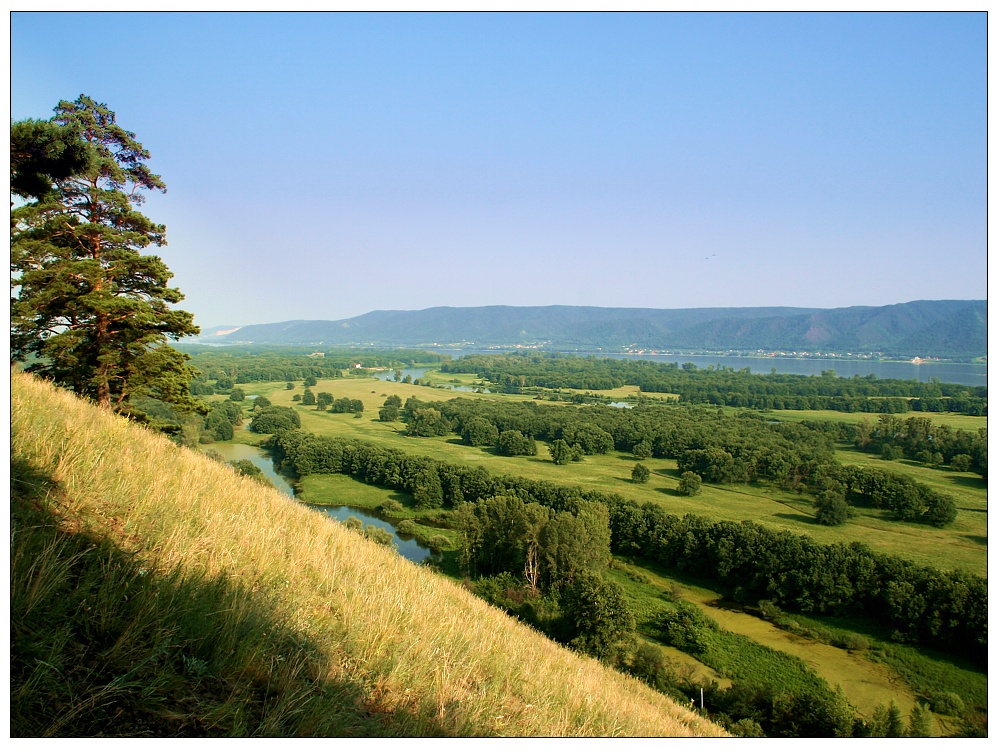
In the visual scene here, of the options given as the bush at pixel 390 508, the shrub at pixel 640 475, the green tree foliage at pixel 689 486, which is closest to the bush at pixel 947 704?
the green tree foliage at pixel 689 486

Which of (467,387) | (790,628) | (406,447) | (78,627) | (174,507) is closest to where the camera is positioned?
(78,627)

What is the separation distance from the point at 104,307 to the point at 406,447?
4628 centimetres

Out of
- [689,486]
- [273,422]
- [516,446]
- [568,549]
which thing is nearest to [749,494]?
[689,486]

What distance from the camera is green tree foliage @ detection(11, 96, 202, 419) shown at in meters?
11.4

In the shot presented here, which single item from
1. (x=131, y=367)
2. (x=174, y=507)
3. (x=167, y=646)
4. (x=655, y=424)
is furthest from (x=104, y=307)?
(x=655, y=424)

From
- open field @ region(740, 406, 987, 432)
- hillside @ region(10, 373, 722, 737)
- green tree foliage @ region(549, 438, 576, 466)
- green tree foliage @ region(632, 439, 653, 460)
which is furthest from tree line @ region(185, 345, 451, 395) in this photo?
open field @ region(740, 406, 987, 432)

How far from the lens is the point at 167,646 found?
283 centimetres

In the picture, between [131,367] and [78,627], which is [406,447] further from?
[78,627]

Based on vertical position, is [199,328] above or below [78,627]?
above

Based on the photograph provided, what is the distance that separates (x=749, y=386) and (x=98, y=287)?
116 meters

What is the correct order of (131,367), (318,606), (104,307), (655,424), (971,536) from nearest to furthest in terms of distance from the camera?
1. (318,606)
2. (104,307)
3. (131,367)
4. (971,536)
5. (655,424)

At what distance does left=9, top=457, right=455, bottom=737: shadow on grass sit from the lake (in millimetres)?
13355

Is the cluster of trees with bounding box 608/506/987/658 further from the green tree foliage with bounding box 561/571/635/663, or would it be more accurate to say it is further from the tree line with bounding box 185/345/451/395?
the tree line with bounding box 185/345/451/395
